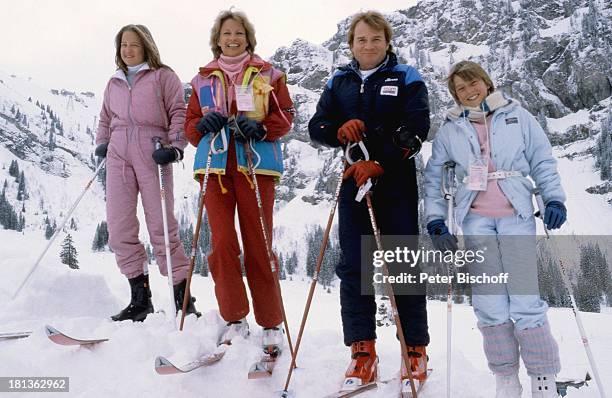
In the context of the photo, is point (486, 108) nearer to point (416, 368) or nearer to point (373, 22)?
point (373, 22)

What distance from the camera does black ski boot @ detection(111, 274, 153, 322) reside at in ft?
15.5

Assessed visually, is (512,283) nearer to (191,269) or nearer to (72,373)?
(191,269)

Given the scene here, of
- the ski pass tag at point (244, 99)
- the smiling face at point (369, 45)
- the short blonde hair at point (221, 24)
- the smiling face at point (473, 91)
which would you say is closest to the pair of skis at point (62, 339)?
the ski pass tag at point (244, 99)

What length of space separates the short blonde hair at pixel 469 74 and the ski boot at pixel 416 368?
76.8 inches

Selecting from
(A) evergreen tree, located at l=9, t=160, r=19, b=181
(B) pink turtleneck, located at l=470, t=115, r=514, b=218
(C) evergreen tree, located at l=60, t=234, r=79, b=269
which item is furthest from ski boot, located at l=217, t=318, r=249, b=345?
(A) evergreen tree, located at l=9, t=160, r=19, b=181

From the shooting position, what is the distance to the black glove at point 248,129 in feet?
12.5

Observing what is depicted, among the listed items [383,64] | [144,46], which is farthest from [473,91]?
[144,46]

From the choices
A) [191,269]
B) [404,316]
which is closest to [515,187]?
[404,316]

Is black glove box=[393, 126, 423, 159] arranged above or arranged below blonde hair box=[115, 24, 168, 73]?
below

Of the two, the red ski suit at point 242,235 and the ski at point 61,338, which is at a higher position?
the red ski suit at point 242,235

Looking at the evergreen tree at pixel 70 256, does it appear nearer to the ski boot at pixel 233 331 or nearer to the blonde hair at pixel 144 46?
the blonde hair at pixel 144 46

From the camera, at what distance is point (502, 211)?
337cm

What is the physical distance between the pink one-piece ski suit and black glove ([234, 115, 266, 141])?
1.03m

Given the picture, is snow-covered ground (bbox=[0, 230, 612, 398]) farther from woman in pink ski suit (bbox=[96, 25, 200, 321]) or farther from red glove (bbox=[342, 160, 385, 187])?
red glove (bbox=[342, 160, 385, 187])
